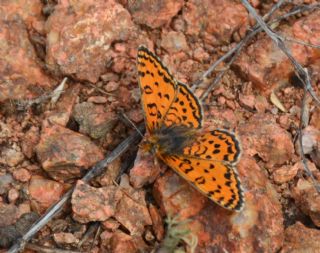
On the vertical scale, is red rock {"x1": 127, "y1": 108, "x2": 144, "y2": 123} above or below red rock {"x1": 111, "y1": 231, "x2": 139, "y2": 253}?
above

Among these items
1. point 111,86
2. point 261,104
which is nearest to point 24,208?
point 111,86

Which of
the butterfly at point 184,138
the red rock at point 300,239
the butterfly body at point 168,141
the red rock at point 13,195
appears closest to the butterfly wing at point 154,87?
the butterfly at point 184,138

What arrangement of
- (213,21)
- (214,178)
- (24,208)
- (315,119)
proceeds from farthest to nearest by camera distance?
1. (213,21)
2. (315,119)
3. (24,208)
4. (214,178)

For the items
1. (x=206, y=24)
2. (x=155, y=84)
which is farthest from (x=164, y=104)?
(x=206, y=24)

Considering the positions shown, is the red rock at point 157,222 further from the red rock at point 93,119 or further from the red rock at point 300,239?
the red rock at point 300,239

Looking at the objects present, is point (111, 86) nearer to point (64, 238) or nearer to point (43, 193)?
point (43, 193)

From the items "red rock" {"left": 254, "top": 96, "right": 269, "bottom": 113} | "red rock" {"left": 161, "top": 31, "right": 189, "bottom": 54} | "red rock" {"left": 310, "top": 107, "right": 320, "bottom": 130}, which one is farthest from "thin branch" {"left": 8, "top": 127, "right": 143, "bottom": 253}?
"red rock" {"left": 310, "top": 107, "right": 320, "bottom": 130}

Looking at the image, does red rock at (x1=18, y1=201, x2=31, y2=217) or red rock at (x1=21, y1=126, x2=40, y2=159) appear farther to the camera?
red rock at (x1=21, y1=126, x2=40, y2=159)

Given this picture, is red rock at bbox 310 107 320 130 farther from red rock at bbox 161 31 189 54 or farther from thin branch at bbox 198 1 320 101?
red rock at bbox 161 31 189 54
